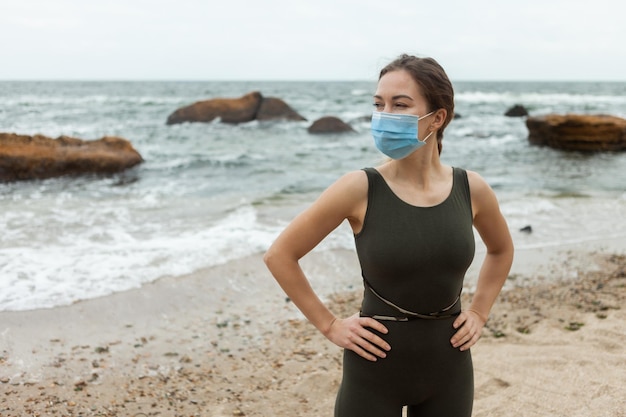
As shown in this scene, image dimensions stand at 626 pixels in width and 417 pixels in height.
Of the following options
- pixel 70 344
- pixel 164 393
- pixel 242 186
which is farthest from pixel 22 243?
pixel 242 186

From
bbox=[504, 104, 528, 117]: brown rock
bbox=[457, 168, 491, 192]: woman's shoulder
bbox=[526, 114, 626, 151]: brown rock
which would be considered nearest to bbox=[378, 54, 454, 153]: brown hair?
bbox=[457, 168, 491, 192]: woman's shoulder

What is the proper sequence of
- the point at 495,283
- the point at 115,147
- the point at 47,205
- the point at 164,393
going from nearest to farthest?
the point at 495,283
the point at 164,393
the point at 47,205
the point at 115,147

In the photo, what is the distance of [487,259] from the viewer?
8.20 ft

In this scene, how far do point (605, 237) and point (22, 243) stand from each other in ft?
28.5

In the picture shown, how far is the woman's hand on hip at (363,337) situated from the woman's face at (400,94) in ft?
2.52

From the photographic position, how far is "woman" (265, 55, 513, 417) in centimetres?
204

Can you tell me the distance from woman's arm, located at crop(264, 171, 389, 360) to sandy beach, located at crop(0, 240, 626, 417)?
2.22 m

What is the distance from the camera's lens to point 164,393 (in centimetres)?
455

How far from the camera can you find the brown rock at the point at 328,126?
90.5 ft

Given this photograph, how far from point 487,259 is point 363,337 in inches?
28.6

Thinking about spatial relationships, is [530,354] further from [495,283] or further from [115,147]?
[115,147]

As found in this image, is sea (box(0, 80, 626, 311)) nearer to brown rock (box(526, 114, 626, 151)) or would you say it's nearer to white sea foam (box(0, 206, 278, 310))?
white sea foam (box(0, 206, 278, 310))

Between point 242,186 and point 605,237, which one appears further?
point 242,186

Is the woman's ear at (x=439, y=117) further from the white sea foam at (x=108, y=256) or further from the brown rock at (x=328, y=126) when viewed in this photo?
the brown rock at (x=328, y=126)
